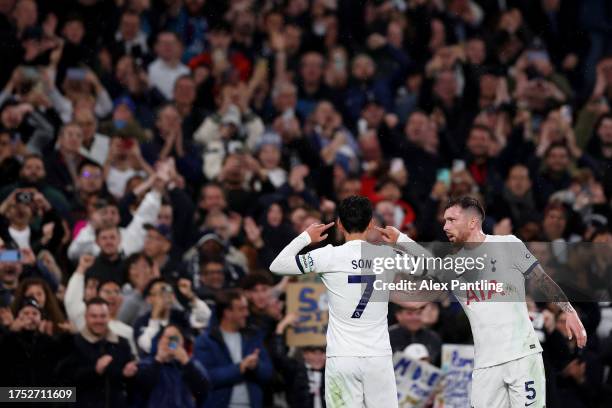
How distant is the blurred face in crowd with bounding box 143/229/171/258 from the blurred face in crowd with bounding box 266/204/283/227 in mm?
1347

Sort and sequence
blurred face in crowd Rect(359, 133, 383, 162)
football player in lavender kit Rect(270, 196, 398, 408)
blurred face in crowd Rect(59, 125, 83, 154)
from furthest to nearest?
1. blurred face in crowd Rect(359, 133, 383, 162)
2. blurred face in crowd Rect(59, 125, 83, 154)
3. football player in lavender kit Rect(270, 196, 398, 408)

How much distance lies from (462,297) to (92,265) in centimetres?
459

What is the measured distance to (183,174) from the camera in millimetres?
16938

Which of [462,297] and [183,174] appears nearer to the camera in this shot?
[462,297]

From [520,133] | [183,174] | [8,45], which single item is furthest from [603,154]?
[8,45]

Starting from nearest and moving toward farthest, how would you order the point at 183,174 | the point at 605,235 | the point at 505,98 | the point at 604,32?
1. the point at 605,235
2. the point at 183,174
3. the point at 505,98
4. the point at 604,32

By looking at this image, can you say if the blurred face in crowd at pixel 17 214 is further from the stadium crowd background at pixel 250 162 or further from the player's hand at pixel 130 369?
the player's hand at pixel 130 369

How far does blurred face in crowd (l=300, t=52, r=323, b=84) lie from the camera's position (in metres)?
19.5

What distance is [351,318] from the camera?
10438mm

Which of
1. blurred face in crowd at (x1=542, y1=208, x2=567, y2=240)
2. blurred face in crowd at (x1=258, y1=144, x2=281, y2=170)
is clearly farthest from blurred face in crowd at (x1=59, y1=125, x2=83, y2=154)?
blurred face in crowd at (x1=542, y1=208, x2=567, y2=240)

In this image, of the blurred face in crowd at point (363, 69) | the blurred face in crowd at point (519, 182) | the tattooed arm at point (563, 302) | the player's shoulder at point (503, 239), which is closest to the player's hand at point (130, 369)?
the player's shoulder at point (503, 239)

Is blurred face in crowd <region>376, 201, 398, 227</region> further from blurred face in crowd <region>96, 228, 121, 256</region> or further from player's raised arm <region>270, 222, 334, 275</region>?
player's raised arm <region>270, 222, 334, 275</region>

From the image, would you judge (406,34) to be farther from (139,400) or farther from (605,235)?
(139,400)

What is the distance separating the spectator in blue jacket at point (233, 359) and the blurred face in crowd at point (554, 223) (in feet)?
14.1
